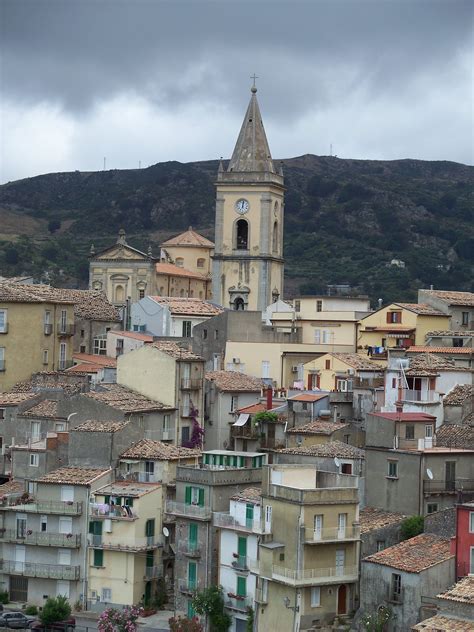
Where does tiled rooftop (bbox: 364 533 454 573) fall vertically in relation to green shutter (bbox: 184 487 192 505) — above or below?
below

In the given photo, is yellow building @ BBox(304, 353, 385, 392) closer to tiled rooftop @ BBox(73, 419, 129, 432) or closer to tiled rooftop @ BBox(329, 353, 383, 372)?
tiled rooftop @ BBox(329, 353, 383, 372)

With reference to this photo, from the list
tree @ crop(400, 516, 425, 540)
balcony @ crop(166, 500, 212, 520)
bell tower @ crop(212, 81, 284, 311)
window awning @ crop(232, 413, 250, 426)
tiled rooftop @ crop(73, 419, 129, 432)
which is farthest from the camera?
bell tower @ crop(212, 81, 284, 311)

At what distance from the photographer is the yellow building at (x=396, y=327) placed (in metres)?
93.6

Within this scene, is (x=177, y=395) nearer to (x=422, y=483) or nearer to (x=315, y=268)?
(x=422, y=483)

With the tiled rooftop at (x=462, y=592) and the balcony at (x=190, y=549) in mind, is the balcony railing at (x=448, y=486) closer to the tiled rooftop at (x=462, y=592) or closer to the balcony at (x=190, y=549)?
the balcony at (x=190, y=549)

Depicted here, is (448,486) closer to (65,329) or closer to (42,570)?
(42,570)

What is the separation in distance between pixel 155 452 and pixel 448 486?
13.0 metres

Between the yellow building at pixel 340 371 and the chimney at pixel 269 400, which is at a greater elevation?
the yellow building at pixel 340 371

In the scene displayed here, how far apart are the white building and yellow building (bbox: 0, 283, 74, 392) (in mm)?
7439

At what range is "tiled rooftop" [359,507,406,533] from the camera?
210 feet

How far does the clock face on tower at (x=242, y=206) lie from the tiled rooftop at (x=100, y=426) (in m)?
45.3

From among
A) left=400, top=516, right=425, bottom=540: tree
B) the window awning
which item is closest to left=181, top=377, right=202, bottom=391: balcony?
the window awning

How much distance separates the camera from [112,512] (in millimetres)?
70125

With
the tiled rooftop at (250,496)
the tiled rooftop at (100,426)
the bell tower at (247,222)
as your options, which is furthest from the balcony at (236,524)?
the bell tower at (247,222)
